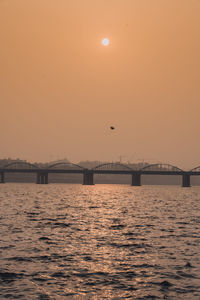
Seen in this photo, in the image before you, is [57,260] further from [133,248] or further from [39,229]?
[39,229]

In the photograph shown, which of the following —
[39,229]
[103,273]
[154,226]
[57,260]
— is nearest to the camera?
[103,273]

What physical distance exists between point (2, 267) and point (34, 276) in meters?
2.68

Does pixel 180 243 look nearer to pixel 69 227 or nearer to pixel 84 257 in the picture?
pixel 84 257

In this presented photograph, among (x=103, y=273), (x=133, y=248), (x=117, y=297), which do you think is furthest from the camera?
(x=133, y=248)

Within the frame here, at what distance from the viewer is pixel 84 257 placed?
29016mm

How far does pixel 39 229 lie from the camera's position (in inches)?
1737

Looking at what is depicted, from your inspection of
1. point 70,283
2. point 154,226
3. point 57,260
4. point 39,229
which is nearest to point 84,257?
point 57,260

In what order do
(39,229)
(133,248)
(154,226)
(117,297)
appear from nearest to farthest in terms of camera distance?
(117,297), (133,248), (39,229), (154,226)

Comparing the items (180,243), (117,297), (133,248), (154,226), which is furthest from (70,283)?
(154,226)

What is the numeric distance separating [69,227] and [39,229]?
3.71 metres

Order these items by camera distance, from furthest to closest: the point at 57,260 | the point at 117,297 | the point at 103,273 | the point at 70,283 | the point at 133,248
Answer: the point at 133,248, the point at 57,260, the point at 103,273, the point at 70,283, the point at 117,297

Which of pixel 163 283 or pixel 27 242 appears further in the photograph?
pixel 27 242

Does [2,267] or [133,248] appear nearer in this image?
[2,267]

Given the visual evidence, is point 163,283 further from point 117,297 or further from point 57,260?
point 57,260
